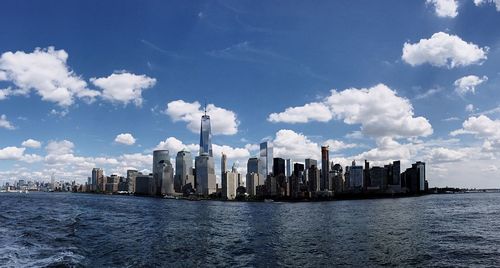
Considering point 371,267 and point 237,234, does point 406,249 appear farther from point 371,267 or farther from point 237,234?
point 237,234

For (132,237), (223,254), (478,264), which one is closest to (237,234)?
(132,237)

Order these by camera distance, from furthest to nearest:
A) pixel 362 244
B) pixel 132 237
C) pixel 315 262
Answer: pixel 132 237 < pixel 362 244 < pixel 315 262

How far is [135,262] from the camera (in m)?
51.3

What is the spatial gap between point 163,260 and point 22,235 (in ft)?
112

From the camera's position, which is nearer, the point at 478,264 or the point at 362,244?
the point at 478,264

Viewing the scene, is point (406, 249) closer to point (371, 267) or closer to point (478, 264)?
point (478, 264)

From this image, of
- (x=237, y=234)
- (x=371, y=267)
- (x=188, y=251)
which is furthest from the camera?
(x=237, y=234)

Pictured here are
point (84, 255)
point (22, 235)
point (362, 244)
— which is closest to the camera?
point (84, 255)

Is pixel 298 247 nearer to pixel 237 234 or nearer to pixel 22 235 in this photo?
pixel 237 234

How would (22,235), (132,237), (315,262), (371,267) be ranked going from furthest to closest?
(132,237) < (22,235) < (315,262) < (371,267)

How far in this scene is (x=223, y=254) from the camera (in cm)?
5766

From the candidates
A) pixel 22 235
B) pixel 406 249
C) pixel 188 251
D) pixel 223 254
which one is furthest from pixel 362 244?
pixel 22 235

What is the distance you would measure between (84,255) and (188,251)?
1417 cm

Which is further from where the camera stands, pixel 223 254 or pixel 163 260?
pixel 223 254
